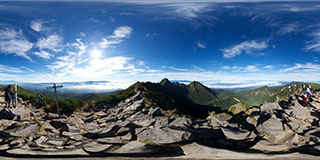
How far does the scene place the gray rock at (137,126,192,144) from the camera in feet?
32.0

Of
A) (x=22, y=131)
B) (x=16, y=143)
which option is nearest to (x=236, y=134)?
(x=16, y=143)

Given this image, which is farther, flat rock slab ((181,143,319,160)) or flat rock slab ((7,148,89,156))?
flat rock slab ((7,148,89,156))

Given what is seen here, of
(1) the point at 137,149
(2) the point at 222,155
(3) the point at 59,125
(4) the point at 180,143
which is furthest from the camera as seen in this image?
(3) the point at 59,125

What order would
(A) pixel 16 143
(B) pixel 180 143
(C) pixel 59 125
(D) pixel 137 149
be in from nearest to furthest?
(D) pixel 137 149 < (A) pixel 16 143 < (B) pixel 180 143 < (C) pixel 59 125

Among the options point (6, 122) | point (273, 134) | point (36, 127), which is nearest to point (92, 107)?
point (6, 122)

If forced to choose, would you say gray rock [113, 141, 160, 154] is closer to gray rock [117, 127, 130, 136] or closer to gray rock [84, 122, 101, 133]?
gray rock [117, 127, 130, 136]

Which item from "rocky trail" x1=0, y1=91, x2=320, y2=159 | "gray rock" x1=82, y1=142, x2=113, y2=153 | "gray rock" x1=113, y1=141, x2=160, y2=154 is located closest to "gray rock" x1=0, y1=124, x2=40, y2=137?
"rocky trail" x1=0, y1=91, x2=320, y2=159

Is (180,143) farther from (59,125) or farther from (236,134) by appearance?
(59,125)

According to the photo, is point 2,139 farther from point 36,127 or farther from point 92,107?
point 92,107

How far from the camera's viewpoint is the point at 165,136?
10.1 m

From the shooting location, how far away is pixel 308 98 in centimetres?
2011

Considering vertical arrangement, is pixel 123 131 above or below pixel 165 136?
below

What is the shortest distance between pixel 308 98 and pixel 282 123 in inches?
528

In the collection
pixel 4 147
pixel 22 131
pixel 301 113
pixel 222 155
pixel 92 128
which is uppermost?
pixel 301 113
